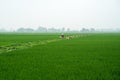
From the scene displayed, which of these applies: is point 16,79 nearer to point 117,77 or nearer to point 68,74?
point 68,74

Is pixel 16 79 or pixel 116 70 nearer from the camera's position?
pixel 16 79

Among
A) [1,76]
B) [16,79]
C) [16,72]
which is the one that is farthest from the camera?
[16,72]

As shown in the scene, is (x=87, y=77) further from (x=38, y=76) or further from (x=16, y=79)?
(x=16, y=79)

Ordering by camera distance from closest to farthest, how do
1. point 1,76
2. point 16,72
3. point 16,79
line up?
point 16,79 → point 1,76 → point 16,72

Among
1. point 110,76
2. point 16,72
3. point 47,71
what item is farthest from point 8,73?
point 110,76

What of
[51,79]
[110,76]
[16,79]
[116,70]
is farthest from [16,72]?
[116,70]

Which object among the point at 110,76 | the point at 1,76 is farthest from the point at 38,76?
the point at 110,76

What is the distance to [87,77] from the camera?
527 cm

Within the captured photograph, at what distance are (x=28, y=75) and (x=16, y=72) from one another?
54 centimetres

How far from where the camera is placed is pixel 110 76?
5.35 m

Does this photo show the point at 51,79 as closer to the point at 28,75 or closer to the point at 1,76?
the point at 28,75

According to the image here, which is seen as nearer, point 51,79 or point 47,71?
point 51,79

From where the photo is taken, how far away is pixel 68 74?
222 inches

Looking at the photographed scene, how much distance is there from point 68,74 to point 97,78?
0.90m
